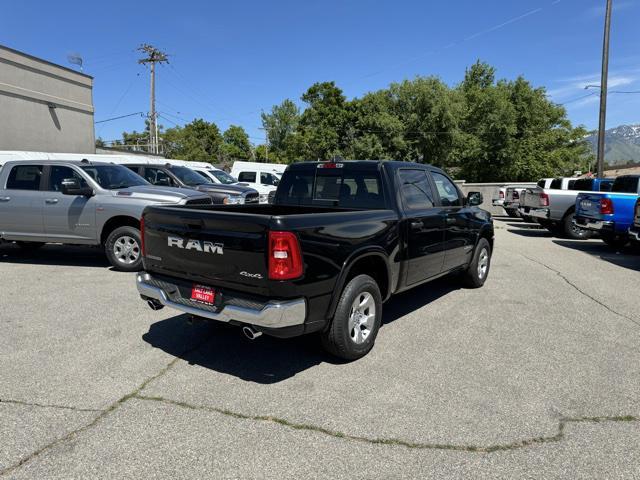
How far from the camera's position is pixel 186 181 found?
13.5 meters

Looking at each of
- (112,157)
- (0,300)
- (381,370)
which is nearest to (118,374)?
(381,370)

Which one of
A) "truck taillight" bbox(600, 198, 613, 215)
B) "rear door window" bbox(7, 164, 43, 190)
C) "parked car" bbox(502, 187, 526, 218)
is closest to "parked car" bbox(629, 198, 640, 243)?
"truck taillight" bbox(600, 198, 613, 215)

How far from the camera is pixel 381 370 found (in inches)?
164

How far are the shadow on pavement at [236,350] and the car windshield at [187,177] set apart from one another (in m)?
8.52

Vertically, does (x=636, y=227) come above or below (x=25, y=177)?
below

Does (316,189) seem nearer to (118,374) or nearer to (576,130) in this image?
(118,374)

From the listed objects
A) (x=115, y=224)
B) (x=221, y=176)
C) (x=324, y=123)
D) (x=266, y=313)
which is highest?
(x=324, y=123)

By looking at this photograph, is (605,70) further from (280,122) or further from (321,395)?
(280,122)

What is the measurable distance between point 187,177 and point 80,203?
5706mm

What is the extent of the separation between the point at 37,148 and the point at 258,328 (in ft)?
71.4

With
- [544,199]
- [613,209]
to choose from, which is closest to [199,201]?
[613,209]

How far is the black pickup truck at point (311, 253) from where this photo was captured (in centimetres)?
359

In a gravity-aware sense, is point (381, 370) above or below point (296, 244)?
below

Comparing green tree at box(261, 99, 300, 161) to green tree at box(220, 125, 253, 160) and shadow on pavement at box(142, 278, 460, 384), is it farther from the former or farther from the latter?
shadow on pavement at box(142, 278, 460, 384)
